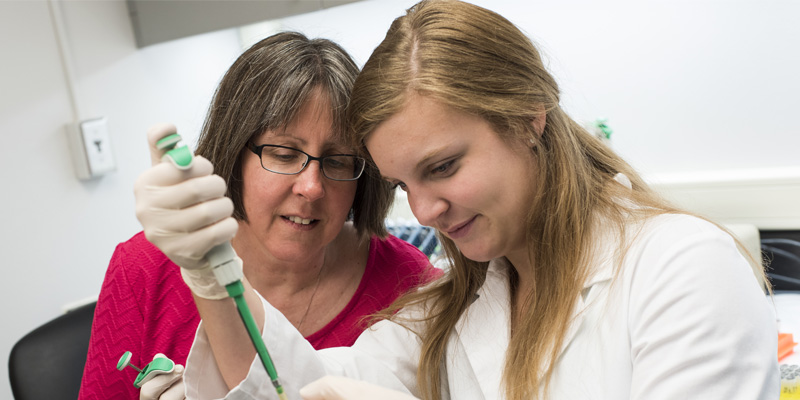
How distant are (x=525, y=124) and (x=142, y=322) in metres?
0.92

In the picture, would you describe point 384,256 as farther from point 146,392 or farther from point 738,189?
point 738,189

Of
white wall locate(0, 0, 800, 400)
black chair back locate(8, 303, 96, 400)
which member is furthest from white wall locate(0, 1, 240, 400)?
black chair back locate(8, 303, 96, 400)

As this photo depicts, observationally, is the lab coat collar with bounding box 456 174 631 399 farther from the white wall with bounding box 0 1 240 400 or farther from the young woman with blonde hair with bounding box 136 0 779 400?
the white wall with bounding box 0 1 240 400

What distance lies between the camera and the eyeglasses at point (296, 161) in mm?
1280

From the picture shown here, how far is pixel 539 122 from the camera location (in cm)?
108

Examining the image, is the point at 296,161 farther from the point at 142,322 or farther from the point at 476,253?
the point at 142,322

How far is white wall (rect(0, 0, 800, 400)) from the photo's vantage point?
225 cm

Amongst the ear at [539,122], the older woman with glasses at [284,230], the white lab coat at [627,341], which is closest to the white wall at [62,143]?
the older woman with glasses at [284,230]

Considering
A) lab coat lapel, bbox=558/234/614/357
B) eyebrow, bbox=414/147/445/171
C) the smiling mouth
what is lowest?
lab coat lapel, bbox=558/234/614/357

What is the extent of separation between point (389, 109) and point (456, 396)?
539mm

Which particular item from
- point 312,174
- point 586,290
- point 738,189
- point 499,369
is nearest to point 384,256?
point 312,174

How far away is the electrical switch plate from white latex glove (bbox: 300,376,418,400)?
183cm

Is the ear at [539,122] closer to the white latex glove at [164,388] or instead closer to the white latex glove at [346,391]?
the white latex glove at [346,391]

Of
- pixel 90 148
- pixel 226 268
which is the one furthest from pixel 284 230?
pixel 90 148
